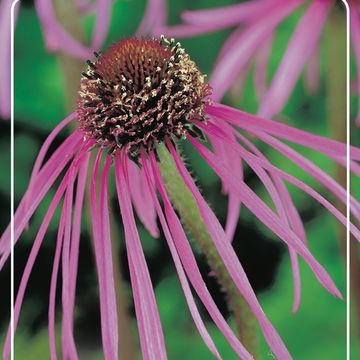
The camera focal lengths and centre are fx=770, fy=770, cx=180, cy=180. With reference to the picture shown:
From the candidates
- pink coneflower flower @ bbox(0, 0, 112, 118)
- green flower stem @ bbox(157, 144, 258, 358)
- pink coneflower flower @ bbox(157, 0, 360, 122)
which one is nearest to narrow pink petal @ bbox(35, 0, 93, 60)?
pink coneflower flower @ bbox(0, 0, 112, 118)

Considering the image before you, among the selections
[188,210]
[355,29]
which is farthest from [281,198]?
[355,29]

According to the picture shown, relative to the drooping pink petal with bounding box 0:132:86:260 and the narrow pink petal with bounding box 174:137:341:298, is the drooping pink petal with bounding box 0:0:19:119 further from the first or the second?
the narrow pink petal with bounding box 174:137:341:298

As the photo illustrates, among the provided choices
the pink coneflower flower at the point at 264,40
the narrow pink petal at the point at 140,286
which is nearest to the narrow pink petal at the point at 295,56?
the pink coneflower flower at the point at 264,40

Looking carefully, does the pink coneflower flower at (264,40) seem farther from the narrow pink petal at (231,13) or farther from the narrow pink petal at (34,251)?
the narrow pink petal at (34,251)

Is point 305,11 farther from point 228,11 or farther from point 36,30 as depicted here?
point 36,30

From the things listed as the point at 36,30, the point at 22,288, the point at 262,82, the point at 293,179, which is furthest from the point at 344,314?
the point at 36,30
